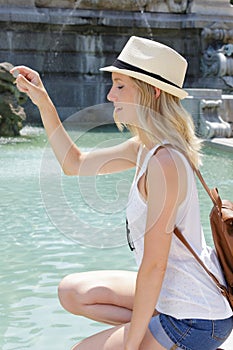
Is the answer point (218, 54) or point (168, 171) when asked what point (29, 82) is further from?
point (218, 54)

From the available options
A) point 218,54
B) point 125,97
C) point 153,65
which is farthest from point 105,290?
point 218,54

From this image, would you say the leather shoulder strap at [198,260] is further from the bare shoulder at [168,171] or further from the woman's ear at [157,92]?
the woman's ear at [157,92]

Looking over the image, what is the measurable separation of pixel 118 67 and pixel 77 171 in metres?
0.65

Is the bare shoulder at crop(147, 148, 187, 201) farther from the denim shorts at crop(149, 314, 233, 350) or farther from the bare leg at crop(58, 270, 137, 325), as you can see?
the bare leg at crop(58, 270, 137, 325)

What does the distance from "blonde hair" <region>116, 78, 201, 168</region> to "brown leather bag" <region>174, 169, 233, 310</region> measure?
0.12 m

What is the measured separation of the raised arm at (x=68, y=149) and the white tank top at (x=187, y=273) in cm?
46

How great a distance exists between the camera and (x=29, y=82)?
252 cm

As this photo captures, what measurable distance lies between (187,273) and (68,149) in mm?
814

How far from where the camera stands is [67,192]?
22.1ft

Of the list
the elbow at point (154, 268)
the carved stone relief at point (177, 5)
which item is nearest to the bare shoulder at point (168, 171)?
the elbow at point (154, 268)

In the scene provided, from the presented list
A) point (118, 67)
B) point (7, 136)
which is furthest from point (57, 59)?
point (118, 67)

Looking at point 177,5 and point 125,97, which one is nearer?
point 125,97

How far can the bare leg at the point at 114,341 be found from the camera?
85.0 inches

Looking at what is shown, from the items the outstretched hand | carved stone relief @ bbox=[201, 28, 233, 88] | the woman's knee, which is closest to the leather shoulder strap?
the woman's knee
